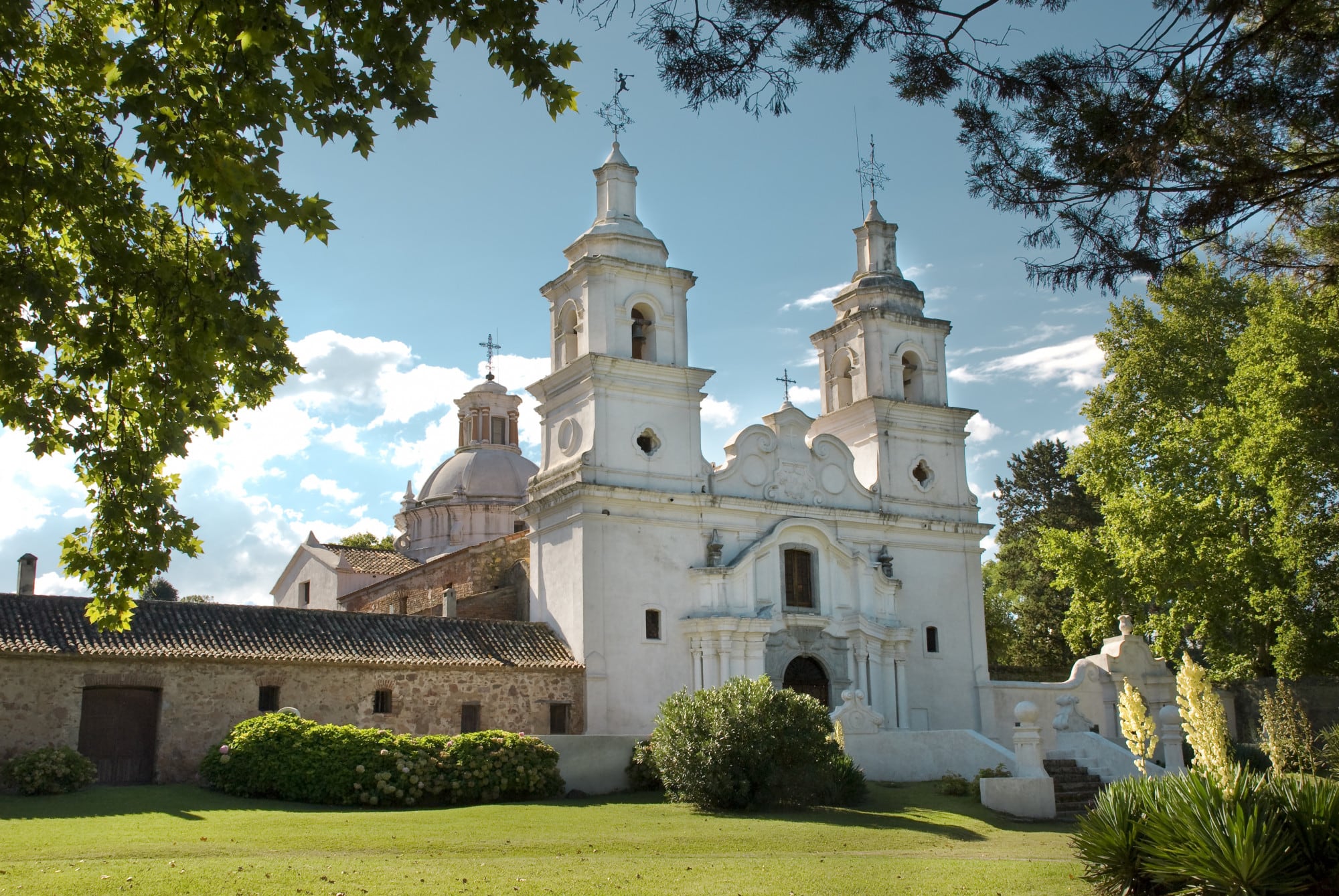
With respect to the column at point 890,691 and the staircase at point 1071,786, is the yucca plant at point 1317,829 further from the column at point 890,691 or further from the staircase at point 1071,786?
the column at point 890,691

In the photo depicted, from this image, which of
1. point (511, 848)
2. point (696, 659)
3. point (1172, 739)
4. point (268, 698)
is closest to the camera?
point (511, 848)

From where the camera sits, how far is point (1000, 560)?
174ft

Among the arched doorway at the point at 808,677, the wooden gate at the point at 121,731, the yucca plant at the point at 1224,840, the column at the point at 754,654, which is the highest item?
the column at the point at 754,654

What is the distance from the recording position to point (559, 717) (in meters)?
27.1

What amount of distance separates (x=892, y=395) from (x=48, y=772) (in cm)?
2202

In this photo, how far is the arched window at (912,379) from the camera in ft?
112

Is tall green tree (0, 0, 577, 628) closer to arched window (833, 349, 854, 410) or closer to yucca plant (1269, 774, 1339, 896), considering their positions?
yucca plant (1269, 774, 1339, 896)

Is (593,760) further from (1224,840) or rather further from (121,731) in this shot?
(1224,840)

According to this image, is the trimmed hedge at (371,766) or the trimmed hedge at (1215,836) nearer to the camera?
the trimmed hedge at (1215,836)

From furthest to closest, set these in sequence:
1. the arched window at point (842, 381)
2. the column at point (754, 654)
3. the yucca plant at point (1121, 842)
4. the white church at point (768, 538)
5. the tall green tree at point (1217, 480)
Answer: the arched window at point (842, 381), the column at point (754, 654), the white church at point (768, 538), the tall green tree at point (1217, 480), the yucca plant at point (1121, 842)

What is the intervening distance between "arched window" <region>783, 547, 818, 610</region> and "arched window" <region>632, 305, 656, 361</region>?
5963 mm

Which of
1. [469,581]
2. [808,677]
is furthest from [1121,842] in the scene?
[469,581]

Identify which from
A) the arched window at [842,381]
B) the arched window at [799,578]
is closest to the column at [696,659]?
the arched window at [799,578]

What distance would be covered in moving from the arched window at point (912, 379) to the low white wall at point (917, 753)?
11842 mm
